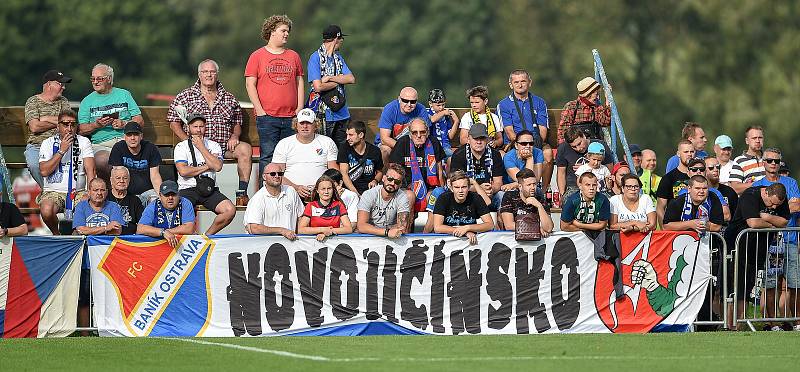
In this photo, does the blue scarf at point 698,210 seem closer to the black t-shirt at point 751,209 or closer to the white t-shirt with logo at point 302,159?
the black t-shirt at point 751,209

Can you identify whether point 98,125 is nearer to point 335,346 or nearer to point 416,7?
point 335,346

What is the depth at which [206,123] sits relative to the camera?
2027 centimetres

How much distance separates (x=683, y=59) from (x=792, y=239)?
3608cm

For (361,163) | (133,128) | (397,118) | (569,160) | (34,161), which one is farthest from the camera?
(397,118)

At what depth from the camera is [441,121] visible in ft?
68.1

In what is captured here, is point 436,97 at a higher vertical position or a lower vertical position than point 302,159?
higher

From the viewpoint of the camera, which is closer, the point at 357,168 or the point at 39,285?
the point at 39,285

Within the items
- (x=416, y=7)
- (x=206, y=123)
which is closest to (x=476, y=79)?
(x=416, y=7)

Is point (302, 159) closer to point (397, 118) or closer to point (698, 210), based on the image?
point (397, 118)

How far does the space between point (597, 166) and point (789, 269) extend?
2660 mm

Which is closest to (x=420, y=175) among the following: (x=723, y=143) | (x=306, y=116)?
(x=306, y=116)

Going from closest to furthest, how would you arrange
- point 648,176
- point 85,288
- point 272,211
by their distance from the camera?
point 85,288 → point 272,211 → point 648,176

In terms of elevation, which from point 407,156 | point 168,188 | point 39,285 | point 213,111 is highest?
point 213,111

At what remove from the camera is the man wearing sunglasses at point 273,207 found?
1841 cm
